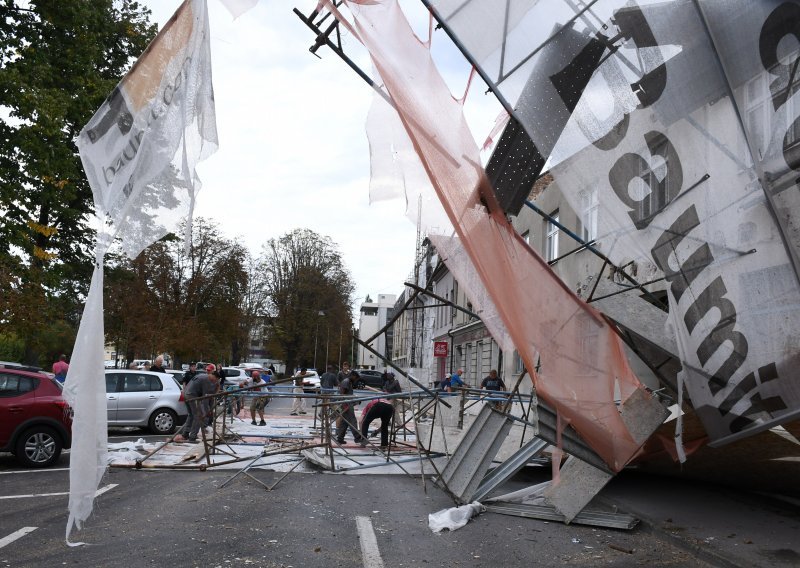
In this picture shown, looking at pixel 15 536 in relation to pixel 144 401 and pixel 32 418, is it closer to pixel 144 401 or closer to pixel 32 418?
pixel 32 418

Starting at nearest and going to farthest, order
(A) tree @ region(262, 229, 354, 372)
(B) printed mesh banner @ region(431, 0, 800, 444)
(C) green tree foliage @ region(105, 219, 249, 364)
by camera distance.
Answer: (B) printed mesh banner @ region(431, 0, 800, 444)
(C) green tree foliage @ region(105, 219, 249, 364)
(A) tree @ region(262, 229, 354, 372)

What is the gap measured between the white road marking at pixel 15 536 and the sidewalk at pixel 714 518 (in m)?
5.92

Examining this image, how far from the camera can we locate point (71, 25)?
17344mm

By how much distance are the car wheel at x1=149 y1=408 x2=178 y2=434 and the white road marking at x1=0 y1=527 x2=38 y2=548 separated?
32.8ft

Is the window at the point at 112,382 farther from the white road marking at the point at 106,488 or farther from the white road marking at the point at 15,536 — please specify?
the white road marking at the point at 15,536

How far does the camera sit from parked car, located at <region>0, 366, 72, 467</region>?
35.7ft

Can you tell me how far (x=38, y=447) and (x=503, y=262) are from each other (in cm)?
840

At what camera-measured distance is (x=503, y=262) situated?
6.17 m

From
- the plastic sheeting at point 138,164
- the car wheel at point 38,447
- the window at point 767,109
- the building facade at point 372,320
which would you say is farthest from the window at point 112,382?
the building facade at point 372,320

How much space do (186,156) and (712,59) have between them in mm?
3844

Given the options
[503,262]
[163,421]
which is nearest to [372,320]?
[163,421]

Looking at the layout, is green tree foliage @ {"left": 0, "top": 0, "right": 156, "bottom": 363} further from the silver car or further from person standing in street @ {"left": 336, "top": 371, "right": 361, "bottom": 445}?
person standing in street @ {"left": 336, "top": 371, "right": 361, "bottom": 445}

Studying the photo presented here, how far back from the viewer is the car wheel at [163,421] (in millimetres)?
16594

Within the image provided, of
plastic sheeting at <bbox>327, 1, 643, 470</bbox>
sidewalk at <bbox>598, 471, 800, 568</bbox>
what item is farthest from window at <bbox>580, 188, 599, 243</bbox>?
sidewalk at <bbox>598, 471, 800, 568</bbox>
